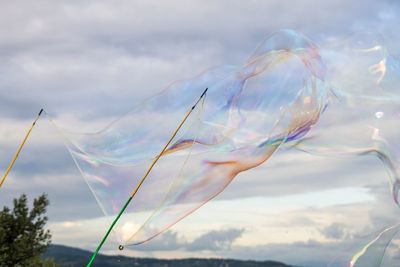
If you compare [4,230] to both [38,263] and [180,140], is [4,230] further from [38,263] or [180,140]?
[180,140]

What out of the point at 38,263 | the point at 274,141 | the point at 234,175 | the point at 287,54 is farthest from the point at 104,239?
the point at 38,263

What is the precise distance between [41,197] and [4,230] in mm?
4440

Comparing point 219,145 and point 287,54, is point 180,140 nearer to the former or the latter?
point 219,145

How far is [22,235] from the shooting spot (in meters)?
49.2

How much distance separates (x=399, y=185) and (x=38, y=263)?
3524cm

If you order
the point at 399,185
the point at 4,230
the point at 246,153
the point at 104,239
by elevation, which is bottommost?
the point at 104,239

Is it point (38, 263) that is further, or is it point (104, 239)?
point (38, 263)

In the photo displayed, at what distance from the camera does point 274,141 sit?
72.7 feet

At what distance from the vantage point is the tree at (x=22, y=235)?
154 feet

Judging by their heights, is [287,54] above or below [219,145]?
above

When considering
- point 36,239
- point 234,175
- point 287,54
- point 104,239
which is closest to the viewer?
point 104,239

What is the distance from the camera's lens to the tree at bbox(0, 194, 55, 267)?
47.0 meters

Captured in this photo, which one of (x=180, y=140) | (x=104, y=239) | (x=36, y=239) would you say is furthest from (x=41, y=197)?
A: (x=104, y=239)

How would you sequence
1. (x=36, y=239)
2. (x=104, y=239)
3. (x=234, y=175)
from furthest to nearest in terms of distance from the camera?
(x=36, y=239), (x=234, y=175), (x=104, y=239)
